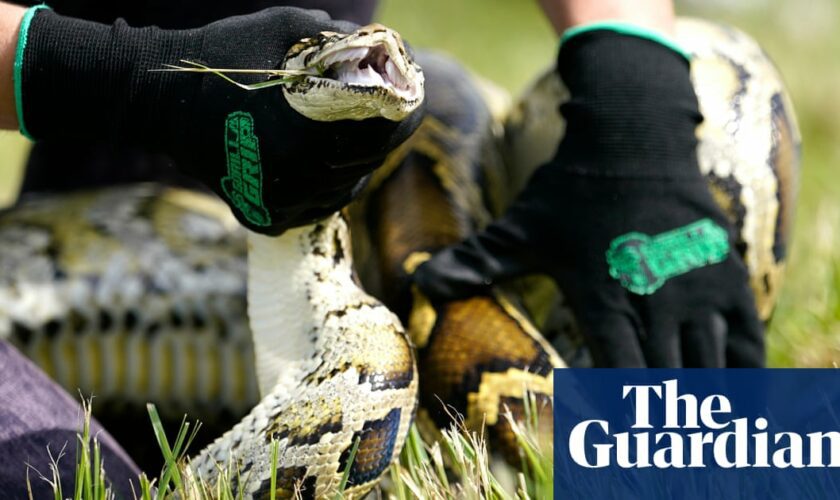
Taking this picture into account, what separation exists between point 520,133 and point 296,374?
4.51ft

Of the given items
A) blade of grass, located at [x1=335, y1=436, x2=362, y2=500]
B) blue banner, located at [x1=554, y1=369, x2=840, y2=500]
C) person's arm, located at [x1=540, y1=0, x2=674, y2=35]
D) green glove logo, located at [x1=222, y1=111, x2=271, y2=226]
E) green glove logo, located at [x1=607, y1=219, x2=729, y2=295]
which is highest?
person's arm, located at [x1=540, y1=0, x2=674, y2=35]

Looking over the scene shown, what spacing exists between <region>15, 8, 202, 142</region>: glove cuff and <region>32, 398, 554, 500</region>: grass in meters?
0.66

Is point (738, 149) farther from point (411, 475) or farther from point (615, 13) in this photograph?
point (411, 475)

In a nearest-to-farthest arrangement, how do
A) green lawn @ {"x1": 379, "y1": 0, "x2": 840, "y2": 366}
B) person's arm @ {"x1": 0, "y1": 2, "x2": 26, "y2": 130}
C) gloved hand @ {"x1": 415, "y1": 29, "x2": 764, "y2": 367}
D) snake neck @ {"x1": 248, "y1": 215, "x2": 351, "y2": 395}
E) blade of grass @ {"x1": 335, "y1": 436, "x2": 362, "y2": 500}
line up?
blade of grass @ {"x1": 335, "y1": 436, "x2": 362, "y2": 500}
person's arm @ {"x1": 0, "y1": 2, "x2": 26, "y2": 130}
snake neck @ {"x1": 248, "y1": 215, "x2": 351, "y2": 395}
gloved hand @ {"x1": 415, "y1": 29, "x2": 764, "y2": 367}
green lawn @ {"x1": 379, "y1": 0, "x2": 840, "y2": 366}

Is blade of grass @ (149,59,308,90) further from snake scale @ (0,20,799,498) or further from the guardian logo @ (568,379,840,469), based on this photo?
the guardian logo @ (568,379,840,469)

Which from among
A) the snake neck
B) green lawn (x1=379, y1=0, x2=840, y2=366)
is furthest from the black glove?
green lawn (x1=379, y1=0, x2=840, y2=366)

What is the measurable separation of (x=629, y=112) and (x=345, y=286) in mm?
884

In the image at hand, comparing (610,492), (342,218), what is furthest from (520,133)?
(610,492)

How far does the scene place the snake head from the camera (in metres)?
1.93

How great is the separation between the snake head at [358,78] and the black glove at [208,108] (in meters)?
0.08

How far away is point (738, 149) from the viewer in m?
3.11

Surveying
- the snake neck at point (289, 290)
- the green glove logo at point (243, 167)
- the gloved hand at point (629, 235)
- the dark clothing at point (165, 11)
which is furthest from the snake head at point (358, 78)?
the dark clothing at point (165, 11)

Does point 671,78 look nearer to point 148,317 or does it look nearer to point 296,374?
point 296,374

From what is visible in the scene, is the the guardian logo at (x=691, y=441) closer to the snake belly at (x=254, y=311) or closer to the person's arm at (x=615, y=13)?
the snake belly at (x=254, y=311)
